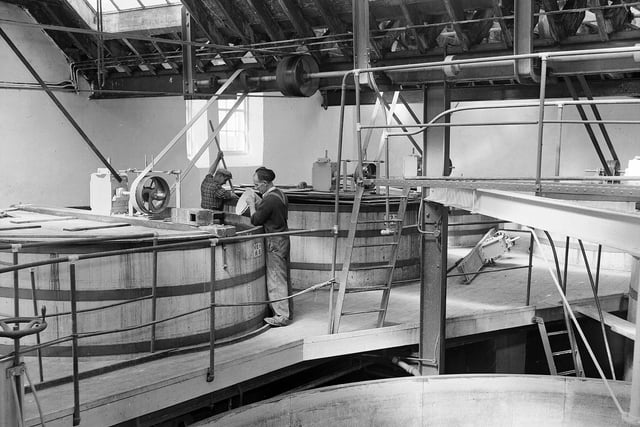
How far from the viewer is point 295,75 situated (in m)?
8.32

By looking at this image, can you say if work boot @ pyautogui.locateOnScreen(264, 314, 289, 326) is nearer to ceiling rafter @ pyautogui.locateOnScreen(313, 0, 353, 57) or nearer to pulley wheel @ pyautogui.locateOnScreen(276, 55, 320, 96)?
pulley wheel @ pyautogui.locateOnScreen(276, 55, 320, 96)

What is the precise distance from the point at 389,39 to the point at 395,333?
350cm

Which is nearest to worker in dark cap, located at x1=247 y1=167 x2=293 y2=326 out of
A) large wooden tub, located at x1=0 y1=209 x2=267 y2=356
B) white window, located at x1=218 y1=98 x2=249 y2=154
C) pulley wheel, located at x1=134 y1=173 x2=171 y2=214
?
large wooden tub, located at x1=0 y1=209 x2=267 y2=356

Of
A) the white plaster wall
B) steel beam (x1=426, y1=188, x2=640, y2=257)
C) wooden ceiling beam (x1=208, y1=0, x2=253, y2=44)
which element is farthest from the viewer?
the white plaster wall

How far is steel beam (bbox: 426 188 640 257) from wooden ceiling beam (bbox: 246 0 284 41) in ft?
13.3

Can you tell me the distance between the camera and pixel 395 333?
702 centimetres

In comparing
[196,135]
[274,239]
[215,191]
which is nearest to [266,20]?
[215,191]

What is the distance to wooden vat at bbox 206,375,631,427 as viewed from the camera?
596cm

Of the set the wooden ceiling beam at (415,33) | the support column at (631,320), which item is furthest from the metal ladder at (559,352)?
the wooden ceiling beam at (415,33)

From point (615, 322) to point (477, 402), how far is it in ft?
7.54

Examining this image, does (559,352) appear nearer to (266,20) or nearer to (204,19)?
(266,20)

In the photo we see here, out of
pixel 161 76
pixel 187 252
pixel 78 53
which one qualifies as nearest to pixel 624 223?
pixel 187 252

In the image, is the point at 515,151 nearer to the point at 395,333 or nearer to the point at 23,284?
the point at 395,333

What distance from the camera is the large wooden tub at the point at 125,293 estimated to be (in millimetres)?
5738
